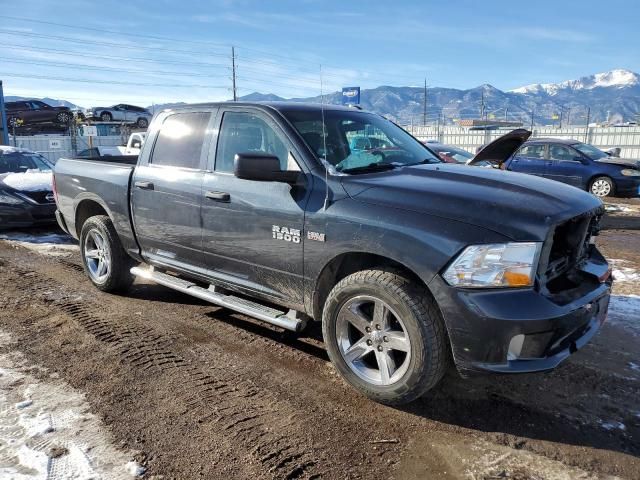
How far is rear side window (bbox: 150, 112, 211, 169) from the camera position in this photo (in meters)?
4.39

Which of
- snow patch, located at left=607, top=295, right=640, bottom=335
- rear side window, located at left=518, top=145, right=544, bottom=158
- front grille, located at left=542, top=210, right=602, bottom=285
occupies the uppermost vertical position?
rear side window, located at left=518, top=145, right=544, bottom=158

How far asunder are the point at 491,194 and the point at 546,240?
44 centimetres

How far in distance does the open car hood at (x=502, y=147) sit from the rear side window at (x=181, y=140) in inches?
93.4

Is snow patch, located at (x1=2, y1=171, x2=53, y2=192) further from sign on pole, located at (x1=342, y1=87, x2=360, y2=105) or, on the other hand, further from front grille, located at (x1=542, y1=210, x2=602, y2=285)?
sign on pole, located at (x1=342, y1=87, x2=360, y2=105)

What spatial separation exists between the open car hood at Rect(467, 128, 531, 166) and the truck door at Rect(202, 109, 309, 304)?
1.86 meters

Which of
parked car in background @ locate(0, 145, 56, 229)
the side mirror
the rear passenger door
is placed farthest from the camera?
the rear passenger door

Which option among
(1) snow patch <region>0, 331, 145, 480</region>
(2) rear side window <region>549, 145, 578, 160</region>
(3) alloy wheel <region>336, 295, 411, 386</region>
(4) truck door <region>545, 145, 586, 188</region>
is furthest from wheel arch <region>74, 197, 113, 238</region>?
(2) rear side window <region>549, 145, 578, 160</region>

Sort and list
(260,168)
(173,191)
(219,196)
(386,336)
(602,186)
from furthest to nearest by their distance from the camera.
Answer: (602,186) → (173,191) → (219,196) → (260,168) → (386,336)

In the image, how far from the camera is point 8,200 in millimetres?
8508

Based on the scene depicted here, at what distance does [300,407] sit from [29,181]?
25.6 feet

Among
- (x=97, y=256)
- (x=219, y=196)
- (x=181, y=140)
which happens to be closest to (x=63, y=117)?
(x=97, y=256)

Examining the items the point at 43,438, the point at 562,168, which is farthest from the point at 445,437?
the point at 562,168

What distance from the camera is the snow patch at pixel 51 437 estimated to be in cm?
254

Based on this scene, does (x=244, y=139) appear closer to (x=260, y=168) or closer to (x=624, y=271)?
(x=260, y=168)
